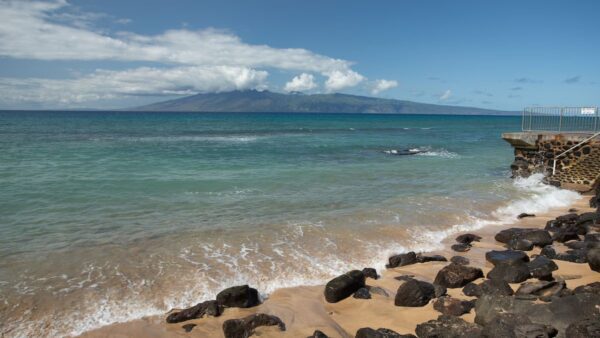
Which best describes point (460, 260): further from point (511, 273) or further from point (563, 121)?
point (563, 121)

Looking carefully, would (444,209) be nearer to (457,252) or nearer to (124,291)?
(457,252)

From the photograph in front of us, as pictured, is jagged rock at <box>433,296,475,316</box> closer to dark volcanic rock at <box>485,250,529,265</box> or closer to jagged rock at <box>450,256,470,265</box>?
dark volcanic rock at <box>485,250,529,265</box>

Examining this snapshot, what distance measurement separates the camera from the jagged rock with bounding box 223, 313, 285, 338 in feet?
23.1

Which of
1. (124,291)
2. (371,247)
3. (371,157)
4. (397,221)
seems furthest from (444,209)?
(371,157)

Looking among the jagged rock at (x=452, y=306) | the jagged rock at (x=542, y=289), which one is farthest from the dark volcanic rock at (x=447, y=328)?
the jagged rock at (x=542, y=289)

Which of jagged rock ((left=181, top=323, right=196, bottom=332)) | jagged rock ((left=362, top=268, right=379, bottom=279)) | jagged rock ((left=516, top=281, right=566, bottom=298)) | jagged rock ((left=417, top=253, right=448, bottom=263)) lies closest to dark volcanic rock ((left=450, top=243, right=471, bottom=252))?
jagged rock ((left=417, top=253, right=448, bottom=263))

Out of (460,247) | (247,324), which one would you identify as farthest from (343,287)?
(460,247)

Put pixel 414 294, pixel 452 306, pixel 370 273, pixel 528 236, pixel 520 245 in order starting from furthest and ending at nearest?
1. pixel 528 236
2. pixel 520 245
3. pixel 370 273
4. pixel 414 294
5. pixel 452 306

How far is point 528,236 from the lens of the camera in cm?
1187

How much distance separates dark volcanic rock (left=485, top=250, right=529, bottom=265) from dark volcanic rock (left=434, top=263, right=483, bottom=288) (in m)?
0.92

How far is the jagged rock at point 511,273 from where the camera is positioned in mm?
8836

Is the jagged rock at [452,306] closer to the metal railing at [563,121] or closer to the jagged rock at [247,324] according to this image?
the jagged rock at [247,324]

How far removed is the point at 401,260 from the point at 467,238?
9.31ft

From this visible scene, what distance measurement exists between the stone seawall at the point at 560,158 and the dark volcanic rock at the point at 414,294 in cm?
1578
